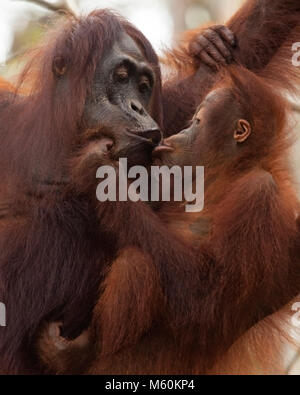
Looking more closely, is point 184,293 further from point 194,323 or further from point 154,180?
point 154,180

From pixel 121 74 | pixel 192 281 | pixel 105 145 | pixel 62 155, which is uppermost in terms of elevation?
pixel 121 74

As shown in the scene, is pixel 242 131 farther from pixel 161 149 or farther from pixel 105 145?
pixel 105 145

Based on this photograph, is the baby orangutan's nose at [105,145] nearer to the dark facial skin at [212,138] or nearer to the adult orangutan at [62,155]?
the adult orangutan at [62,155]

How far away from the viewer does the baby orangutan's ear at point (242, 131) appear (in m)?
3.89

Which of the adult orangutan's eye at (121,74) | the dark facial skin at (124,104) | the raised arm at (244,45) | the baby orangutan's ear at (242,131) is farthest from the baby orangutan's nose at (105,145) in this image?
the raised arm at (244,45)

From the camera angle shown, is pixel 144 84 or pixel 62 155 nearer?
pixel 62 155

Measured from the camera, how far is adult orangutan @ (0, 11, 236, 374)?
3.62 meters

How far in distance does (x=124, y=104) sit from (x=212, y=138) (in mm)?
484

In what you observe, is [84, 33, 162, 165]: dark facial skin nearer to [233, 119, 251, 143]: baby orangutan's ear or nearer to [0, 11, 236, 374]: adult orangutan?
[0, 11, 236, 374]: adult orangutan

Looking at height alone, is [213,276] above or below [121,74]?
below

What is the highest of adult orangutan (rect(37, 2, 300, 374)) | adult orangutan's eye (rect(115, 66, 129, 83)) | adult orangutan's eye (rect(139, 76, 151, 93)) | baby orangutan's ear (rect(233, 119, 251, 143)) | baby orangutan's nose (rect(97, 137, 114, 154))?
adult orangutan's eye (rect(115, 66, 129, 83))

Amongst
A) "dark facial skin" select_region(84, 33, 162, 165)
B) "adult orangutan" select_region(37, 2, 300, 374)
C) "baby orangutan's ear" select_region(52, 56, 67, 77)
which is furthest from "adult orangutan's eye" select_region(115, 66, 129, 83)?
"adult orangutan" select_region(37, 2, 300, 374)

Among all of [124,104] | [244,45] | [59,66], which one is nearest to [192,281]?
[124,104]

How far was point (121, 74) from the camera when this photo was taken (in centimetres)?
395
